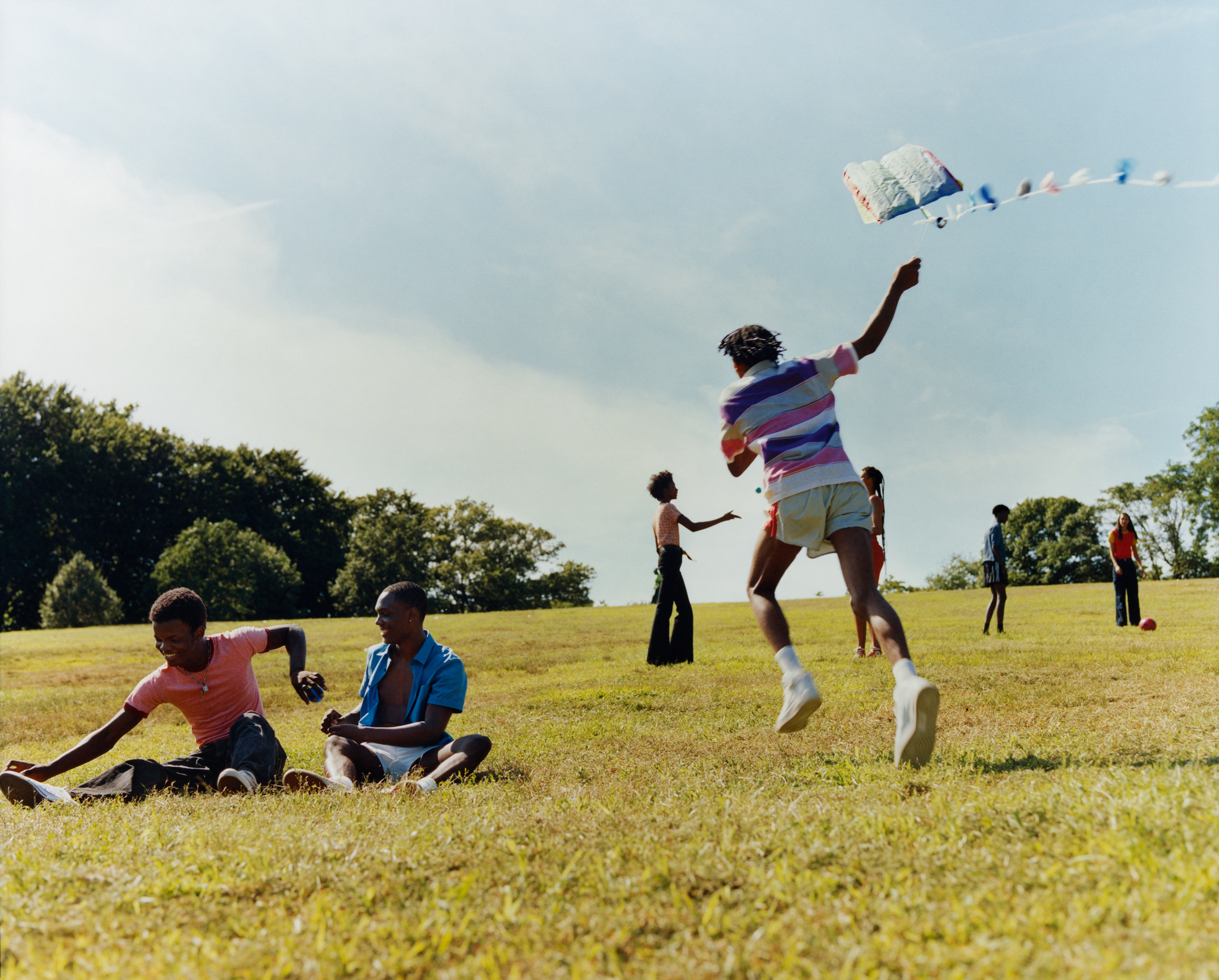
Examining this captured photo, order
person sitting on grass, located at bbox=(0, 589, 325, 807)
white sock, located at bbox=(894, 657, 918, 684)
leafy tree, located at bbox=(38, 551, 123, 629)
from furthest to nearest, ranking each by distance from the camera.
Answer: leafy tree, located at bbox=(38, 551, 123, 629), person sitting on grass, located at bbox=(0, 589, 325, 807), white sock, located at bbox=(894, 657, 918, 684)

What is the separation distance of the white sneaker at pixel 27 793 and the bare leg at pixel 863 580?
5.13 metres

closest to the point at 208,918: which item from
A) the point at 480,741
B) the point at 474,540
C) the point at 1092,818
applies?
the point at 480,741

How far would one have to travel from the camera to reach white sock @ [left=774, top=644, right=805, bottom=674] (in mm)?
5129

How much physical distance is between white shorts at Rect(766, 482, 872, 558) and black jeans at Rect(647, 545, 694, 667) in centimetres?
690

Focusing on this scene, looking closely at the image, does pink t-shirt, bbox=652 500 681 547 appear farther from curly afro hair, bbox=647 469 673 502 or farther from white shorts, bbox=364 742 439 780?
white shorts, bbox=364 742 439 780

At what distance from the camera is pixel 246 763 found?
563cm

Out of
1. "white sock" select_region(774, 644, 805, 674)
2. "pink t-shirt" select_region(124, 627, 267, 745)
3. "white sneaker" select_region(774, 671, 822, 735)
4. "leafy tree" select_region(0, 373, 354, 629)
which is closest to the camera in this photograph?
"white sneaker" select_region(774, 671, 822, 735)

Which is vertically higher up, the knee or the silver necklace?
the silver necklace

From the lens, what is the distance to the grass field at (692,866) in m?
2.53

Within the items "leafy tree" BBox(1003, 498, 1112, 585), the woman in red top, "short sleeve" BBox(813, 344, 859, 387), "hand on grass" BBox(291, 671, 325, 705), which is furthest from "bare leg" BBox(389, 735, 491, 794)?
"leafy tree" BBox(1003, 498, 1112, 585)

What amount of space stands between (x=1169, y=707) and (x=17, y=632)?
37.4 meters

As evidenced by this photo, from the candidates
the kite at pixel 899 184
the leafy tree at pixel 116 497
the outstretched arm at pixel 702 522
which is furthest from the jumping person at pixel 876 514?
the leafy tree at pixel 116 497

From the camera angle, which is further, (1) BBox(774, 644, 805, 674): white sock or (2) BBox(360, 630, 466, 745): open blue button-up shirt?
(2) BBox(360, 630, 466, 745): open blue button-up shirt

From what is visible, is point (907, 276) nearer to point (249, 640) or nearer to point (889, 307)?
point (889, 307)
